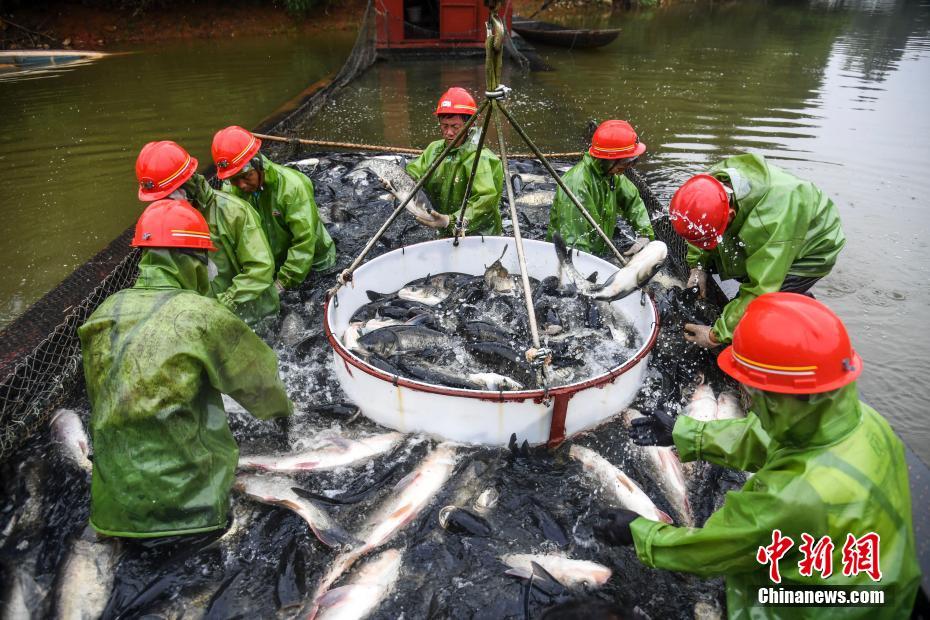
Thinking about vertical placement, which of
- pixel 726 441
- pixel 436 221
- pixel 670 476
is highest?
pixel 436 221

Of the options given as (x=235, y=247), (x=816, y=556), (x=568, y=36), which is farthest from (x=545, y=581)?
(x=568, y=36)

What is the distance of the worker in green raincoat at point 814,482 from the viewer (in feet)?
6.73

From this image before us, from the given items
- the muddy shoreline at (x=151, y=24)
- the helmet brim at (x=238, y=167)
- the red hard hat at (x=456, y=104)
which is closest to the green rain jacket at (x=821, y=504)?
the red hard hat at (x=456, y=104)

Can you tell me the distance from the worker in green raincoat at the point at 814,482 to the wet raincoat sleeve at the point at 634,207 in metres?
3.52

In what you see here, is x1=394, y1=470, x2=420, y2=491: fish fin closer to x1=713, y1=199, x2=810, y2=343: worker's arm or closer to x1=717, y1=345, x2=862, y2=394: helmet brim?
x1=717, y1=345, x2=862, y2=394: helmet brim

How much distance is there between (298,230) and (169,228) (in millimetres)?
2088

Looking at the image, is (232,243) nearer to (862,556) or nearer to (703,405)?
(703,405)

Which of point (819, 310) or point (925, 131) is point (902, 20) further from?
point (819, 310)

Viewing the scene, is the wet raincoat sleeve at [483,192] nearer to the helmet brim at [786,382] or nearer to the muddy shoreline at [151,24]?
the helmet brim at [786,382]

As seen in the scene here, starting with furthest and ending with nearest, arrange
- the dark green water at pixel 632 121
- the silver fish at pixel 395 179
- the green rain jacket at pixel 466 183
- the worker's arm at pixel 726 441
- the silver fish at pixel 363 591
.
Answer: the dark green water at pixel 632 121
the silver fish at pixel 395 179
the green rain jacket at pixel 466 183
the silver fish at pixel 363 591
the worker's arm at pixel 726 441

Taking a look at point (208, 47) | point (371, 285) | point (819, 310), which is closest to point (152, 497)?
point (371, 285)

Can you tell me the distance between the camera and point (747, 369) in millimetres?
2195

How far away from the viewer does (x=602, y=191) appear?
548cm

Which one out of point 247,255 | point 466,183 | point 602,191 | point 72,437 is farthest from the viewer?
point 466,183
